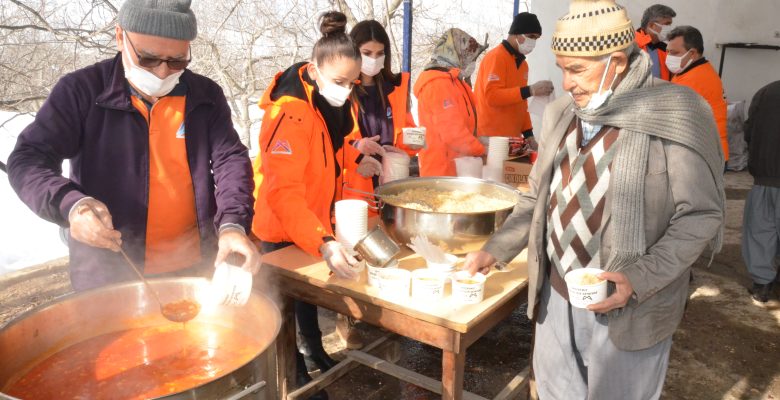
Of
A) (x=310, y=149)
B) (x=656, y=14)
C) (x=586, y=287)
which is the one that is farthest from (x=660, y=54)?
(x=586, y=287)

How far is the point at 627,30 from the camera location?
77.5 inches

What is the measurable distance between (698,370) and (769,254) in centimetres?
201

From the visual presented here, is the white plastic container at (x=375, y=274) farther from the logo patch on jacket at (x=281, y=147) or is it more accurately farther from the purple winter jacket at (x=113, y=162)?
the logo patch on jacket at (x=281, y=147)

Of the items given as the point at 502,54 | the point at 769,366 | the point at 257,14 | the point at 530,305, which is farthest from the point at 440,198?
the point at 257,14

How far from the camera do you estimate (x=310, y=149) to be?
9.01 ft

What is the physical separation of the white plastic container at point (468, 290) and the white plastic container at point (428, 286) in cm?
6

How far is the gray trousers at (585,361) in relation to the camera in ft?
7.02

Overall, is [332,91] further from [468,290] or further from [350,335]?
[350,335]

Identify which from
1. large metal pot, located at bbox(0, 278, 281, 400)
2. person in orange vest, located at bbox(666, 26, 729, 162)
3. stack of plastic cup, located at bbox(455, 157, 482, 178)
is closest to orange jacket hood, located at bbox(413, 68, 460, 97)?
stack of plastic cup, located at bbox(455, 157, 482, 178)

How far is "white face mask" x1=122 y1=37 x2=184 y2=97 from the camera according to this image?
2107 millimetres

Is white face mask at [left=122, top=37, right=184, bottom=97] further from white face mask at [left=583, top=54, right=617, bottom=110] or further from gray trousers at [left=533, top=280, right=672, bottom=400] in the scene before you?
gray trousers at [left=533, top=280, right=672, bottom=400]

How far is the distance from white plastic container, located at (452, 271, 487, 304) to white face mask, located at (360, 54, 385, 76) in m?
1.97

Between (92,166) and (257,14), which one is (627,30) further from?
(257,14)

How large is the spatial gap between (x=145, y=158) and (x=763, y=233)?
5523 millimetres
